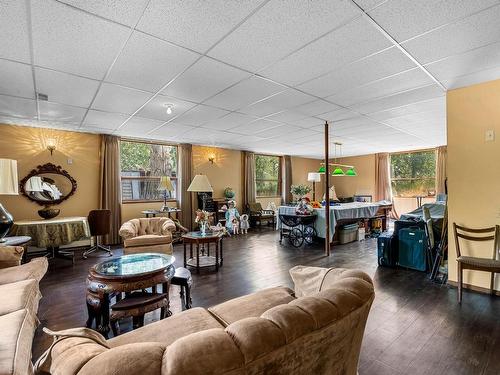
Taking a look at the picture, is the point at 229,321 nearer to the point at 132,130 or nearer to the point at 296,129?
the point at 296,129

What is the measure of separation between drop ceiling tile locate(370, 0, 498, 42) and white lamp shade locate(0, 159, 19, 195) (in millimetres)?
4089

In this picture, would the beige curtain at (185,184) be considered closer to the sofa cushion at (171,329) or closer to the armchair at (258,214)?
the armchair at (258,214)

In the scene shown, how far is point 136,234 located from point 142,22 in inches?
142

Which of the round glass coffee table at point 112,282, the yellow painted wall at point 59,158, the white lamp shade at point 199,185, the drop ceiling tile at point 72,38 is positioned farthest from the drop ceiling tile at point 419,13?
the yellow painted wall at point 59,158

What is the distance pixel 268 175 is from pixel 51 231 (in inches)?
272

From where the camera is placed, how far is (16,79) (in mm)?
2904

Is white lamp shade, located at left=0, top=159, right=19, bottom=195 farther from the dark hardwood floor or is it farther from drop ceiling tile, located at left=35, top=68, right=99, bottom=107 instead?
the dark hardwood floor

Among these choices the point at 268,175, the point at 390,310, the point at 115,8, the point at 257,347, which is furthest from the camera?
the point at 268,175

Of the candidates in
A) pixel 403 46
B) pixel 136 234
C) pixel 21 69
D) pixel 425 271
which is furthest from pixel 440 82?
pixel 136 234

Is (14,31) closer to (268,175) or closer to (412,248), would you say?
(412,248)

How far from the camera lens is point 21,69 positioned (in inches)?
105

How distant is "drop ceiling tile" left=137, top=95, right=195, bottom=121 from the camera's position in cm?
364

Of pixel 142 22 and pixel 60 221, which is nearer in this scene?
pixel 142 22

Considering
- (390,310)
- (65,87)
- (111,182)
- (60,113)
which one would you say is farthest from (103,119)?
(390,310)
